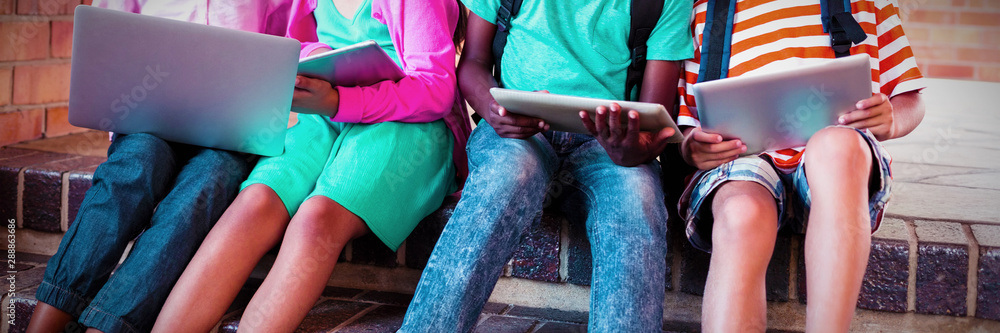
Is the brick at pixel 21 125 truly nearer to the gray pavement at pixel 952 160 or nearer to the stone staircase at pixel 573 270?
the stone staircase at pixel 573 270

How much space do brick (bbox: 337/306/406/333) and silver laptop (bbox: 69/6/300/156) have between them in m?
0.36

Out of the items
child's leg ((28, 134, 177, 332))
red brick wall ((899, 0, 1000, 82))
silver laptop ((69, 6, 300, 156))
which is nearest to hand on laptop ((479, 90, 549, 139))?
silver laptop ((69, 6, 300, 156))

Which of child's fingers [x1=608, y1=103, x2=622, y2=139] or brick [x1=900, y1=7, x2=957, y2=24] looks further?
brick [x1=900, y1=7, x2=957, y2=24]

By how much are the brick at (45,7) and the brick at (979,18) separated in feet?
13.0

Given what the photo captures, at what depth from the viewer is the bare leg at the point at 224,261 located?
1089mm

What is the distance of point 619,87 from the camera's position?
1356 millimetres

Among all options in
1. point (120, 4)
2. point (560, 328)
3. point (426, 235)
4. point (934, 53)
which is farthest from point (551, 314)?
point (934, 53)

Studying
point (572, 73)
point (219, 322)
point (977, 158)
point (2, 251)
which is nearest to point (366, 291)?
point (219, 322)

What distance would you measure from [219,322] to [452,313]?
1.49ft

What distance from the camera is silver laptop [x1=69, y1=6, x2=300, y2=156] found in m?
1.07

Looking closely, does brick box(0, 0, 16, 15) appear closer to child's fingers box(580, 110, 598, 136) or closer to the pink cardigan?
the pink cardigan

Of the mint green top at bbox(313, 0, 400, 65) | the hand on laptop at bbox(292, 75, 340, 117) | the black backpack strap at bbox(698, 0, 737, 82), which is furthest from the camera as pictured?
the mint green top at bbox(313, 0, 400, 65)

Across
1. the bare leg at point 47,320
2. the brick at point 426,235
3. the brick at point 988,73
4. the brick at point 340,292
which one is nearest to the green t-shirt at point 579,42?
the brick at point 426,235

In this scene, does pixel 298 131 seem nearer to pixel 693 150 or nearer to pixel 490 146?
pixel 490 146
